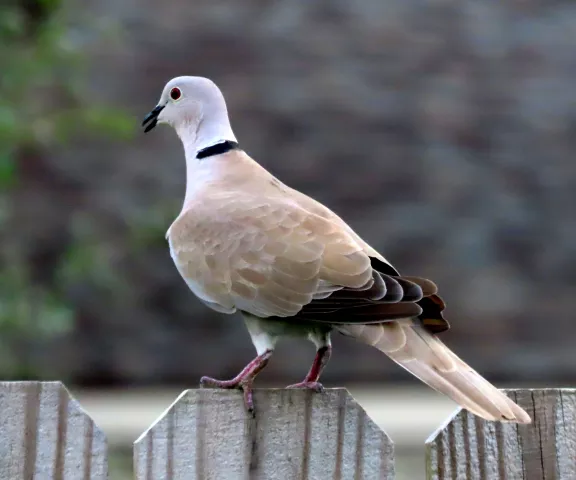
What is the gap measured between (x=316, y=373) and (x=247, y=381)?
303 millimetres

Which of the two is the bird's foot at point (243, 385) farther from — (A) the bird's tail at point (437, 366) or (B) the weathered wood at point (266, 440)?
(A) the bird's tail at point (437, 366)

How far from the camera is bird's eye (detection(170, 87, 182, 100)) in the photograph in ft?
13.2

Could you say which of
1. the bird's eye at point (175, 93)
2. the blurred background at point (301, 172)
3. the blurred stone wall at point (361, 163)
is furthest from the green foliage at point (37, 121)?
the bird's eye at point (175, 93)

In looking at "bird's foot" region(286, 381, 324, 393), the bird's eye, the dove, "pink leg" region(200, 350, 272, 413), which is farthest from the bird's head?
"bird's foot" region(286, 381, 324, 393)

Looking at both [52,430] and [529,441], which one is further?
[529,441]

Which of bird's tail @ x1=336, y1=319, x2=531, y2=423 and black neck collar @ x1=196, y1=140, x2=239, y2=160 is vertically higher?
black neck collar @ x1=196, y1=140, x2=239, y2=160

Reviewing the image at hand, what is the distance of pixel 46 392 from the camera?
2586mm

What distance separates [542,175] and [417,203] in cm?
70

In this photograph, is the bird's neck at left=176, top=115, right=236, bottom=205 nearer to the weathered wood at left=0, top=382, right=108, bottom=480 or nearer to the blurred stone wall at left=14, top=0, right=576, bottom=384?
the weathered wood at left=0, top=382, right=108, bottom=480

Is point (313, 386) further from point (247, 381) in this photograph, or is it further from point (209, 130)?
point (209, 130)

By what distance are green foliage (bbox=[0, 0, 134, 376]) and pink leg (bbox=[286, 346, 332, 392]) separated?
77.5 inches

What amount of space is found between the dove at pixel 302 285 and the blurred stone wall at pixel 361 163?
6.39 feet

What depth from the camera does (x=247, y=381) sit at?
2777 mm

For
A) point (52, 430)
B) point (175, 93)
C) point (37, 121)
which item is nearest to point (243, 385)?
point (52, 430)
